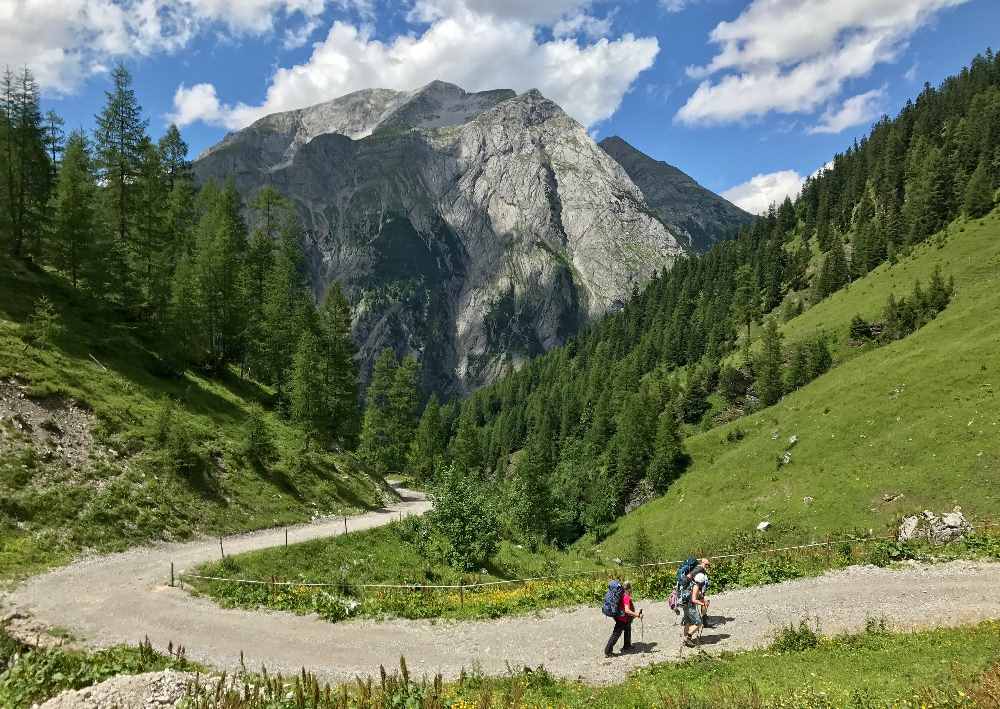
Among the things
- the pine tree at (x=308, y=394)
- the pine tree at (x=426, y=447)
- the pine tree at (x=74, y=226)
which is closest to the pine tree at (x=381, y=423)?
the pine tree at (x=426, y=447)

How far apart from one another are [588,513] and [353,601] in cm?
7723

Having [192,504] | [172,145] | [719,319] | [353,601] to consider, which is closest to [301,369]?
[192,504]

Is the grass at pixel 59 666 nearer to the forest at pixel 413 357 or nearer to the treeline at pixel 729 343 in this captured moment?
the forest at pixel 413 357

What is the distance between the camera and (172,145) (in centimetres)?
7212

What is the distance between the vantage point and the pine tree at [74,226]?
147ft

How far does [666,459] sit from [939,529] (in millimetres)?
58381

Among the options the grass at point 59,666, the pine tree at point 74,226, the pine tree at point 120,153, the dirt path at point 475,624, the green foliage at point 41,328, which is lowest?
the dirt path at point 475,624

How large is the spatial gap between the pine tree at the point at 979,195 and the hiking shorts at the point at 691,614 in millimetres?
138020

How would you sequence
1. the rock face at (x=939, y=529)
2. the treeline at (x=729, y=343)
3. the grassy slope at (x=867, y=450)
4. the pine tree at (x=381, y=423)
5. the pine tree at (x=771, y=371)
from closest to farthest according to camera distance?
the rock face at (x=939, y=529) → the grassy slope at (x=867, y=450) → the pine tree at (x=381, y=423) → the treeline at (x=729, y=343) → the pine tree at (x=771, y=371)

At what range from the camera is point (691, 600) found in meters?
18.2

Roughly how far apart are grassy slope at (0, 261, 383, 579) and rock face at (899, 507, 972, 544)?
39.3m

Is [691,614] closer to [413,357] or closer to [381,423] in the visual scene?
[381,423]

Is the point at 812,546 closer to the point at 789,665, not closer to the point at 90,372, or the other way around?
the point at 789,665

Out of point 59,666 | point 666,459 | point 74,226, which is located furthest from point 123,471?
point 666,459
